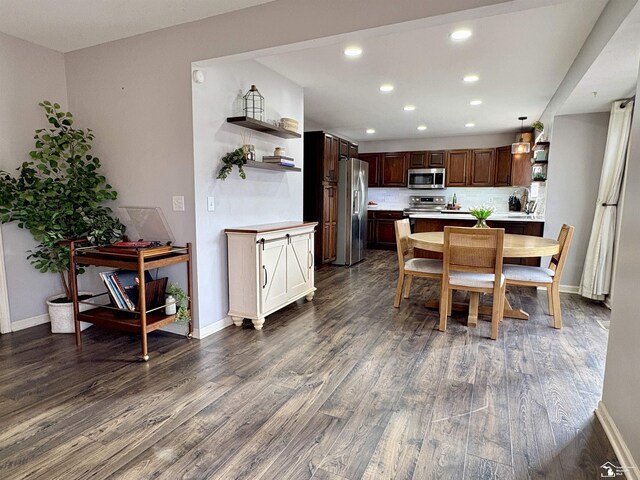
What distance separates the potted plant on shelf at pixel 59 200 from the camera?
2889 mm

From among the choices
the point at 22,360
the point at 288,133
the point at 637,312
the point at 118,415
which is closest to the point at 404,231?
the point at 288,133

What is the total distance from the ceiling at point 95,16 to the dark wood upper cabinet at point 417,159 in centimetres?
611

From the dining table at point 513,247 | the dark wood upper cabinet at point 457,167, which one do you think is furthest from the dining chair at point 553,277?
the dark wood upper cabinet at point 457,167

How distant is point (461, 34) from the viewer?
2926 mm

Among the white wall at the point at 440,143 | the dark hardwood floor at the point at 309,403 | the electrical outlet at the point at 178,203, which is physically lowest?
the dark hardwood floor at the point at 309,403

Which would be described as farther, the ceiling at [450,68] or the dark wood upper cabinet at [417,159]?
the dark wood upper cabinet at [417,159]

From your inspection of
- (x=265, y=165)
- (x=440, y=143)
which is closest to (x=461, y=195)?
(x=440, y=143)

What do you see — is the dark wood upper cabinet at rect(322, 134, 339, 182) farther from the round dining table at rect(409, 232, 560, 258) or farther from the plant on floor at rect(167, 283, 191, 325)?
the plant on floor at rect(167, 283, 191, 325)

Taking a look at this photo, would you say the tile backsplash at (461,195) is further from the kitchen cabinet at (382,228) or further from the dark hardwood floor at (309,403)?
the dark hardwood floor at (309,403)

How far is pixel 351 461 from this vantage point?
162 cm

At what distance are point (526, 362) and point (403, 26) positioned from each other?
7.75 feet

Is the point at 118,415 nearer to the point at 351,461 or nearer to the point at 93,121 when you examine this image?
the point at 351,461

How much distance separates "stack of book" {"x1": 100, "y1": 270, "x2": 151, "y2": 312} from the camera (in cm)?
277

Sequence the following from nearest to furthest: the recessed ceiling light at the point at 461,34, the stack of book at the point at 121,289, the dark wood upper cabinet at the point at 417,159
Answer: the stack of book at the point at 121,289, the recessed ceiling light at the point at 461,34, the dark wood upper cabinet at the point at 417,159
